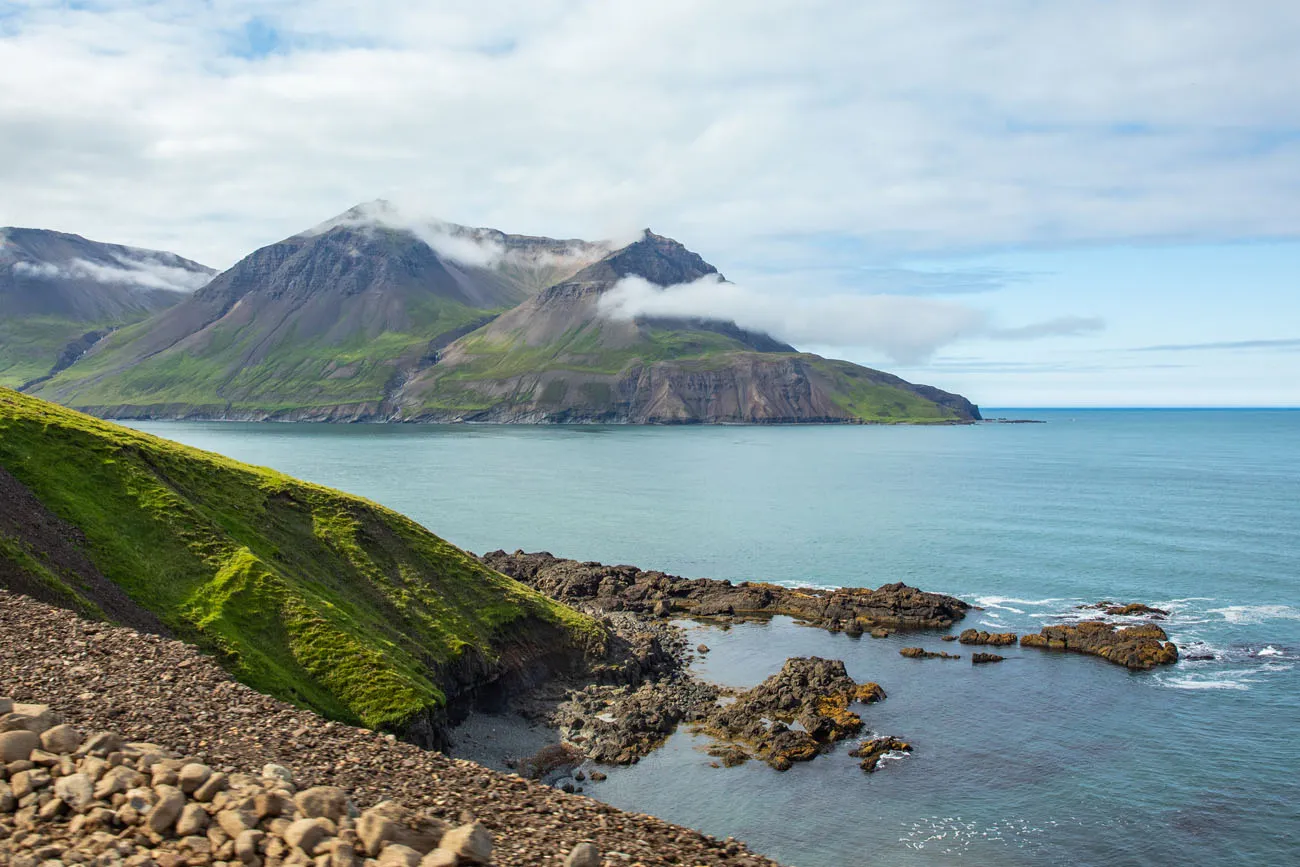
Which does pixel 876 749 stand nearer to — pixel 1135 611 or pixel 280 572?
pixel 280 572

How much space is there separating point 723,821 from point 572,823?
22.8 meters

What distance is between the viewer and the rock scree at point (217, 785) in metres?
16.8

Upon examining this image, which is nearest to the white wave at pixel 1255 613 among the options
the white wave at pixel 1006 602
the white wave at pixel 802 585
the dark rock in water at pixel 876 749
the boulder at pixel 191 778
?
the white wave at pixel 1006 602

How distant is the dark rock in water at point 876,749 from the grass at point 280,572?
21.4 m

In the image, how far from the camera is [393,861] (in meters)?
16.7

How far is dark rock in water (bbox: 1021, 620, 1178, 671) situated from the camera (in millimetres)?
67750

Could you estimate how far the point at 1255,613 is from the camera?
82.0 meters

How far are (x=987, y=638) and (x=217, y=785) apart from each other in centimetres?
6875

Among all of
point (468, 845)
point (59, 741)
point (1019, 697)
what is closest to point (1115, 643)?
point (1019, 697)

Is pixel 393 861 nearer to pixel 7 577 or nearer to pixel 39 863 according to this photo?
pixel 39 863

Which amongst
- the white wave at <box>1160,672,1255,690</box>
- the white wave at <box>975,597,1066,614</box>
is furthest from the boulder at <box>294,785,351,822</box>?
the white wave at <box>975,597,1066,614</box>

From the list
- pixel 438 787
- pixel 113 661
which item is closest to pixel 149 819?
pixel 438 787

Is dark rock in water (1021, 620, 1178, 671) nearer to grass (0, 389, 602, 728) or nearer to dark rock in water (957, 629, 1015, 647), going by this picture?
dark rock in water (957, 629, 1015, 647)

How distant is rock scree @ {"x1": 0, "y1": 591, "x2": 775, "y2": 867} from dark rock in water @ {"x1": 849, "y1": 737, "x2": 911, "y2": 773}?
2908 centimetres
